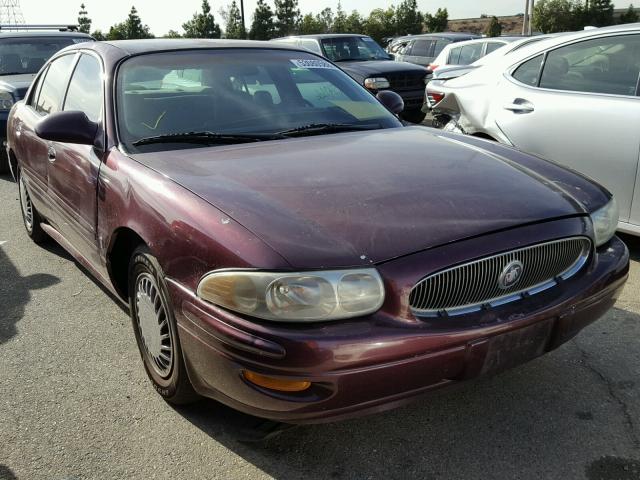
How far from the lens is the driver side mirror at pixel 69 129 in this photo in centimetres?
300

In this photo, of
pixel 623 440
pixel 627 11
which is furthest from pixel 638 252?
pixel 627 11

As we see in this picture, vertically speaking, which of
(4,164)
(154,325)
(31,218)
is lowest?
(4,164)

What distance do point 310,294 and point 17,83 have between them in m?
7.29

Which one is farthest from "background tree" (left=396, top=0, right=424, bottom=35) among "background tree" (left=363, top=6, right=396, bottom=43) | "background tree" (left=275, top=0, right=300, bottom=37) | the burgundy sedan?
the burgundy sedan

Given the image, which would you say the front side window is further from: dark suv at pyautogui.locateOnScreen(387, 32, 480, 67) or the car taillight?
dark suv at pyautogui.locateOnScreen(387, 32, 480, 67)

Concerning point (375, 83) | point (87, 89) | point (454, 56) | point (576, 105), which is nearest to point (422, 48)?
point (454, 56)

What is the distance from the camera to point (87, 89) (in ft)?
11.5

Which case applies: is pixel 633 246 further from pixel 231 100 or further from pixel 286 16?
pixel 286 16

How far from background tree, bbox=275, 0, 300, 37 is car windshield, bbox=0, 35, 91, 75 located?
53.0 m

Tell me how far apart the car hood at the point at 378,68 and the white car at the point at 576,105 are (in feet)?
18.1

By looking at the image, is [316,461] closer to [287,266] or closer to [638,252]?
[287,266]

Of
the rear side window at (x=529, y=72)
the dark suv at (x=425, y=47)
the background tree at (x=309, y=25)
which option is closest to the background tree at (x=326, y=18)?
the background tree at (x=309, y=25)

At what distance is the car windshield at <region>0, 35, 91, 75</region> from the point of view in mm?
8602

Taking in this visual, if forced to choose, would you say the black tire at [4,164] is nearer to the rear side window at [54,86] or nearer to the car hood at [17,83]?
the car hood at [17,83]
